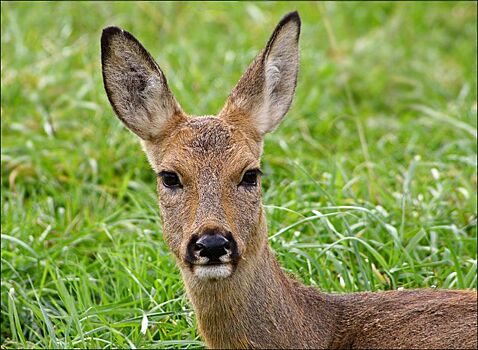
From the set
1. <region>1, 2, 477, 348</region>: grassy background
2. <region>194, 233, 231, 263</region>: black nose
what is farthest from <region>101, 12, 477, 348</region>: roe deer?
<region>1, 2, 477, 348</region>: grassy background

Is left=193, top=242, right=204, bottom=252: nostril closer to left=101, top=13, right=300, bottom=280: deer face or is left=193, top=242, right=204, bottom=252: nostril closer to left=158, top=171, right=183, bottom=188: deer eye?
left=101, top=13, right=300, bottom=280: deer face

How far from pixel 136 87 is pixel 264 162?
242 centimetres

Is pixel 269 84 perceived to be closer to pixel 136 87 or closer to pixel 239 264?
pixel 136 87

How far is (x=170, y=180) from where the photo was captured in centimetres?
565

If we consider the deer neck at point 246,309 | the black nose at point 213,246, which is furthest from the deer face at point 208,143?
the deer neck at point 246,309

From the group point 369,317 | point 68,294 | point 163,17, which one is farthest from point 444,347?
point 163,17

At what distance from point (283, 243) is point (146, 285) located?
0.86 metres

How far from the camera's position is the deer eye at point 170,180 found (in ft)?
18.5

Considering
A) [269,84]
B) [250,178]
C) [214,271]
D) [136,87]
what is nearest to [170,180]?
[250,178]

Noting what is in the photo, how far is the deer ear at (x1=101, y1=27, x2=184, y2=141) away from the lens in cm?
604

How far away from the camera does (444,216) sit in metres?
7.45

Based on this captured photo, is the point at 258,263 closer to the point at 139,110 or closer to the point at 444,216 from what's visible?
the point at 139,110

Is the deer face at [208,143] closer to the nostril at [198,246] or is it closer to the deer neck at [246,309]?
the nostril at [198,246]

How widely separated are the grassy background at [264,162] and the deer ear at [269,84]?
78 cm
